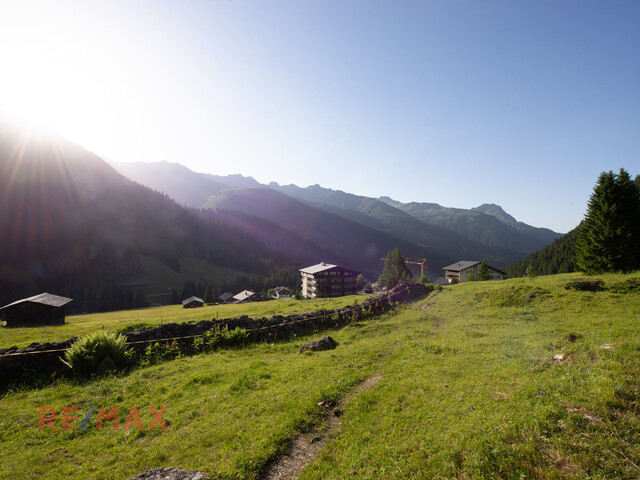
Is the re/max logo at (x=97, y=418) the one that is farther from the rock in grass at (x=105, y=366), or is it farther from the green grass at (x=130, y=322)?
the green grass at (x=130, y=322)

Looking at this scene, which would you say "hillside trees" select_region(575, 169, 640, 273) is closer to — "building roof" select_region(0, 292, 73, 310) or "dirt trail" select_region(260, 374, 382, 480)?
"dirt trail" select_region(260, 374, 382, 480)

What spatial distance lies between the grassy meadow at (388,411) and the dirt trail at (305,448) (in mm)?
220

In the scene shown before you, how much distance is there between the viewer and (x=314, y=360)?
15.6 metres

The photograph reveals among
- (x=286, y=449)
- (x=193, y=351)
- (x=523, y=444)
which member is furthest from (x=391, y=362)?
(x=193, y=351)

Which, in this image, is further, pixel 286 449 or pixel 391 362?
pixel 391 362

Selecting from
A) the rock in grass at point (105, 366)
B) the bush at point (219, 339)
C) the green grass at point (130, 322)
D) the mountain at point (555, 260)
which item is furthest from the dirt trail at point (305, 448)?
the mountain at point (555, 260)

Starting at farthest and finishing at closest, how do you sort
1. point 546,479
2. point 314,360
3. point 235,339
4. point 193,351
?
point 235,339 → point 193,351 → point 314,360 → point 546,479

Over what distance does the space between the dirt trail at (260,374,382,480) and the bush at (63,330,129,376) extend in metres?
13.4

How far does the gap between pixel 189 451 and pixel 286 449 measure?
2.85 m

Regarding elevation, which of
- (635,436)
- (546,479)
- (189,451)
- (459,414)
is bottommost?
(189,451)

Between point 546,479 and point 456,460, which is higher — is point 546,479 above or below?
above

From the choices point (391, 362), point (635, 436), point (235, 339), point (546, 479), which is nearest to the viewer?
point (546, 479)

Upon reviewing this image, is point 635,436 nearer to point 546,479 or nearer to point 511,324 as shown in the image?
point 546,479

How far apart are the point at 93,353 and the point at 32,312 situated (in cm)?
5471
